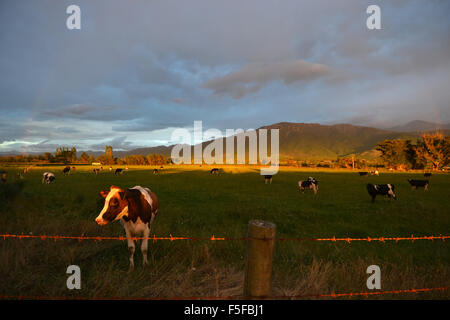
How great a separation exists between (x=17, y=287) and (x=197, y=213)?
1040 cm

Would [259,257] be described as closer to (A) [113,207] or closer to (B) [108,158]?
(A) [113,207]

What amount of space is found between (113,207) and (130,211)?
0.59 meters

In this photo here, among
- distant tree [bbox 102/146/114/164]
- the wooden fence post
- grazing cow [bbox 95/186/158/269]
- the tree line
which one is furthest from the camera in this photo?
distant tree [bbox 102/146/114/164]

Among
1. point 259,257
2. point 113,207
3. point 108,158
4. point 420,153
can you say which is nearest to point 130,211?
point 113,207

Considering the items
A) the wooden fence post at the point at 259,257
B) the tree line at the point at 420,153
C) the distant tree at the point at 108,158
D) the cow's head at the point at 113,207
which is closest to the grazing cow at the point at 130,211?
the cow's head at the point at 113,207

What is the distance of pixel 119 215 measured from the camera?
485cm

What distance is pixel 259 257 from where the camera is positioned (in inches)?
108

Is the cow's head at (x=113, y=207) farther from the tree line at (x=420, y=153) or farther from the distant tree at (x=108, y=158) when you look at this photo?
the distant tree at (x=108, y=158)

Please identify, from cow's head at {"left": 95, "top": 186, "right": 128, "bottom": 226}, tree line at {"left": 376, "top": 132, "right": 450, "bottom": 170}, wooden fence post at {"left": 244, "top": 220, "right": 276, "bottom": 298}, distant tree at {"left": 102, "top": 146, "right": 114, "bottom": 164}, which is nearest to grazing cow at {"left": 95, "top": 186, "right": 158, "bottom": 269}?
cow's head at {"left": 95, "top": 186, "right": 128, "bottom": 226}

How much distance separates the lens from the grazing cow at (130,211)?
15.3 feet

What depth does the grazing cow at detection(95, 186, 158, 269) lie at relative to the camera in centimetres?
466

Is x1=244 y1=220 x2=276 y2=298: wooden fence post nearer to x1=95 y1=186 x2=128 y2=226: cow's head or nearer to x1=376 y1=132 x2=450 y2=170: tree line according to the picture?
x1=95 y1=186 x2=128 y2=226: cow's head
